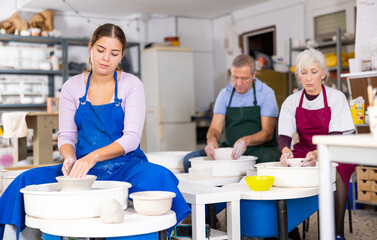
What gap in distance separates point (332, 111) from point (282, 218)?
0.96 meters

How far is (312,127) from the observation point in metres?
2.87

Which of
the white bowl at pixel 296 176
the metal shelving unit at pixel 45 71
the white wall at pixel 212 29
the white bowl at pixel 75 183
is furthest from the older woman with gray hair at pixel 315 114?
the metal shelving unit at pixel 45 71

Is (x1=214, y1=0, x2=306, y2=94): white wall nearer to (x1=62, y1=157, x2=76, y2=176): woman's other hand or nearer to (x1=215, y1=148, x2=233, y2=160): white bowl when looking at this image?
(x1=215, y1=148, x2=233, y2=160): white bowl

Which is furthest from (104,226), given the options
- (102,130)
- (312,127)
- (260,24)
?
(260,24)

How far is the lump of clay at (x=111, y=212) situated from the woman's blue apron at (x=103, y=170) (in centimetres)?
31

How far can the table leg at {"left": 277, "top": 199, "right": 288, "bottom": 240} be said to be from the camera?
6.95ft

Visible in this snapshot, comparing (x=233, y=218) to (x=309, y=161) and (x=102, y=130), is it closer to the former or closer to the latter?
(x=309, y=161)

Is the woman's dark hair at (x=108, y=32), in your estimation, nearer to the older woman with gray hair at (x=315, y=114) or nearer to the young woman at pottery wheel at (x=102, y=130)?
the young woman at pottery wheel at (x=102, y=130)

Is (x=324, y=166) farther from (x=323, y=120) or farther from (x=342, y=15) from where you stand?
(x=342, y=15)

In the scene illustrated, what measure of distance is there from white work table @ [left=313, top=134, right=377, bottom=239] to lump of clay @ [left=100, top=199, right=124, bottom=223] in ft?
2.21

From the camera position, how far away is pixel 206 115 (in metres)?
7.60

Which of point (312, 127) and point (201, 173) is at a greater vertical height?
point (312, 127)

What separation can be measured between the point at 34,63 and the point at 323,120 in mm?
4666

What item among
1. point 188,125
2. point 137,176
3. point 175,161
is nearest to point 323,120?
point 175,161
